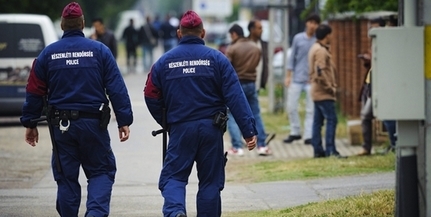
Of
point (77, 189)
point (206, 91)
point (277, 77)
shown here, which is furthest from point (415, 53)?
point (277, 77)

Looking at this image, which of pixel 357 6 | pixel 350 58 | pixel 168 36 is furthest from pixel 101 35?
pixel 168 36

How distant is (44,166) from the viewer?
14703 mm

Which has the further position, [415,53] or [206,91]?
[206,91]

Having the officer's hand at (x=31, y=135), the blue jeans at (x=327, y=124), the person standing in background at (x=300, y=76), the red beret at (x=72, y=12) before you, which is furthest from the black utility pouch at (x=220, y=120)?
the person standing in background at (x=300, y=76)

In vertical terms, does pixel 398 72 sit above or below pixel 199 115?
above

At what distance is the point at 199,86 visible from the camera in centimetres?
869

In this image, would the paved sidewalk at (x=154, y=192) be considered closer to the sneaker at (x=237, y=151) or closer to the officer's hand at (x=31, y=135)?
the sneaker at (x=237, y=151)

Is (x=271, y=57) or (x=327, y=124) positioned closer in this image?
(x=327, y=124)

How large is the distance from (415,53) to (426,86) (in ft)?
1.04

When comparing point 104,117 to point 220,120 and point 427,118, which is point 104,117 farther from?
point 427,118

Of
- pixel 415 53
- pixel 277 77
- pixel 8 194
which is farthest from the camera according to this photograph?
pixel 277 77

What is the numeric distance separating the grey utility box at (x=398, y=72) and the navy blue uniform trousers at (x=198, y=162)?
5.47ft

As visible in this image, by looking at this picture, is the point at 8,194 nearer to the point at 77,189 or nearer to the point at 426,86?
the point at 77,189

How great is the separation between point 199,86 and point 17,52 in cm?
1160
